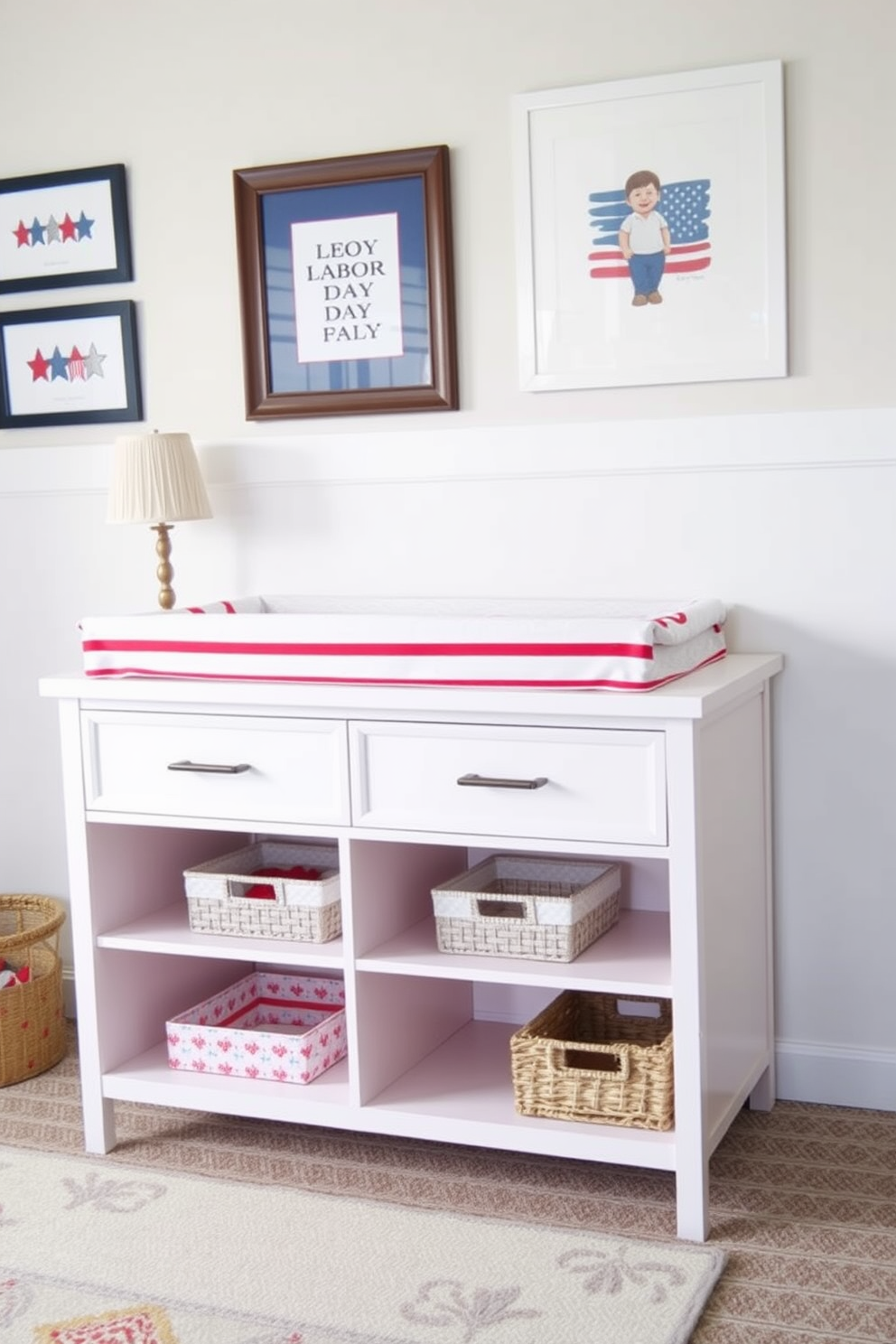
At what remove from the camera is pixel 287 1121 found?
242 centimetres

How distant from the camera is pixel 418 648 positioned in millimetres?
2080

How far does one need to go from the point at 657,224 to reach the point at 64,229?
115cm

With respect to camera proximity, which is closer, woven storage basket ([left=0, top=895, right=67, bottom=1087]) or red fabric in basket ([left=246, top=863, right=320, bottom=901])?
red fabric in basket ([left=246, top=863, right=320, bottom=901])

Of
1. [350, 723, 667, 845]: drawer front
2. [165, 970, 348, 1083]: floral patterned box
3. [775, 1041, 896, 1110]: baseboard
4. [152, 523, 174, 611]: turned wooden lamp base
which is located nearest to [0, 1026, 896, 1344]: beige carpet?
[775, 1041, 896, 1110]: baseboard

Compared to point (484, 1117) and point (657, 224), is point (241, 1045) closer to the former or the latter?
point (484, 1117)

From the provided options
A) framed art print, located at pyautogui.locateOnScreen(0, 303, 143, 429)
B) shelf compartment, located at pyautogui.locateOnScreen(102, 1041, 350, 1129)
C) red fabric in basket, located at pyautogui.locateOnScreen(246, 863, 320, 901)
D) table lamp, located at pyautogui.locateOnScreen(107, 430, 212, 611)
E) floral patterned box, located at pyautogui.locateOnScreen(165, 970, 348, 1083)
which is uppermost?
framed art print, located at pyautogui.locateOnScreen(0, 303, 143, 429)

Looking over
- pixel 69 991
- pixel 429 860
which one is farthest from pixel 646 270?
pixel 69 991

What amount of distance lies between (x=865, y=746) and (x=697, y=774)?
54 cm

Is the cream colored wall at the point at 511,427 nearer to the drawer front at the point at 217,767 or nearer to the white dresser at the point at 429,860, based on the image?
the white dresser at the point at 429,860

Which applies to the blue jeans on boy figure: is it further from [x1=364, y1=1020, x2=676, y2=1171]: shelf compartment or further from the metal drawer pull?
[x1=364, y1=1020, x2=676, y2=1171]: shelf compartment

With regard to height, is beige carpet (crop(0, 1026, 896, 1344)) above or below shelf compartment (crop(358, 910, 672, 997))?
below

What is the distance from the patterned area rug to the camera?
179 cm

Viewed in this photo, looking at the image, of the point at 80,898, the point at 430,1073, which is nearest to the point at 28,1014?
the point at 80,898

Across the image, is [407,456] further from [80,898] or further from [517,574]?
[80,898]
